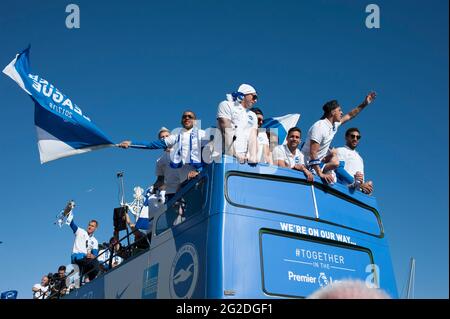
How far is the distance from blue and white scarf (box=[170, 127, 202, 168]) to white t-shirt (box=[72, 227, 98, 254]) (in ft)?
18.0

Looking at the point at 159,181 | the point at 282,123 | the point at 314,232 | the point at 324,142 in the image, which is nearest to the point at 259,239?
the point at 314,232

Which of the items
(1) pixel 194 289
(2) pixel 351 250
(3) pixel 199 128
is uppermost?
(3) pixel 199 128

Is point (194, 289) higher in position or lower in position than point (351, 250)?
lower

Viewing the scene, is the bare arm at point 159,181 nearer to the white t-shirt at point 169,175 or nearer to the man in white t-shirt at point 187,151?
the white t-shirt at point 169,175

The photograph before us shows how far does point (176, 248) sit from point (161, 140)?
224cm

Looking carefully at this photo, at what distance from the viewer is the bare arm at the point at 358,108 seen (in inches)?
308

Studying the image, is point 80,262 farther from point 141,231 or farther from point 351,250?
point 351,250

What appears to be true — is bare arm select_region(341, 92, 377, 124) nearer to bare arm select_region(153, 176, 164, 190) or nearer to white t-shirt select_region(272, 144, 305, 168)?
white t-shirt select_region(272, 144, 305, 168)

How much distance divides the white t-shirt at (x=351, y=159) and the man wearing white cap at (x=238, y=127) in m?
1.62

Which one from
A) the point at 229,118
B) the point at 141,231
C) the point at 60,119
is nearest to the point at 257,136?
the point at 229,118

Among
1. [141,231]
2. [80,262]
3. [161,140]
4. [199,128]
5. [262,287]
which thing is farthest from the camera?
[80,262]

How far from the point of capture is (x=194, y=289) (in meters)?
5.21

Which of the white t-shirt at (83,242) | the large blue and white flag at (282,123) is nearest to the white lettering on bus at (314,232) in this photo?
the large blue and white flag at (282,123)

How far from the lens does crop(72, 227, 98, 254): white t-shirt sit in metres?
11.2
